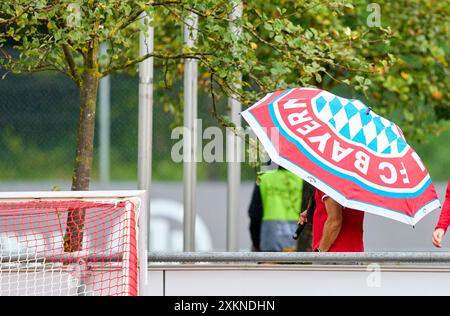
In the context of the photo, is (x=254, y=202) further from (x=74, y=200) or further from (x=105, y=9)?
(x=74, y=200)

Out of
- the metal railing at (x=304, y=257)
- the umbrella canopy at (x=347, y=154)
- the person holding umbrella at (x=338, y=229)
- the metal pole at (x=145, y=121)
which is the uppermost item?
the metal pole at (x=145, y=121)

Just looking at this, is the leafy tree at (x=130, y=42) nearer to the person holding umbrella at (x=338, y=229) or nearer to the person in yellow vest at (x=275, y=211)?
the person holding umbrella at (x=338, y=229)

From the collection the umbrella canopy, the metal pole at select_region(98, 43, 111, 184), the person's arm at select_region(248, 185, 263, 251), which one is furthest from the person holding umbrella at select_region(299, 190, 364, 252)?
the metal pole at select_region(98, 43, 111, 184)

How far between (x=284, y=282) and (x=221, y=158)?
4.64 metres

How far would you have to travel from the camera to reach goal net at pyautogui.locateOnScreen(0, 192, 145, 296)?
23.2ft

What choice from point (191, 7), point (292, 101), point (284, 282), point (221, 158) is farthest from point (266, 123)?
point (221, 158)

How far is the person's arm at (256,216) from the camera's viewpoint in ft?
43.4

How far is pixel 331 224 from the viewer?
26.1 feet

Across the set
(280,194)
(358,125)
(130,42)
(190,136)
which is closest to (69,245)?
(358,125)

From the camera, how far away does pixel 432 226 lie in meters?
14.8

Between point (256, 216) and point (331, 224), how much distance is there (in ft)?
17.7

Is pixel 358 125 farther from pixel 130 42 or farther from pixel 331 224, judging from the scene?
pixel 130 42

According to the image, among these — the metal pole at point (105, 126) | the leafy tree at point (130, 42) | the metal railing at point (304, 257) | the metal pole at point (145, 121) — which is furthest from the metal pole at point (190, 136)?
the metal railing at point (304, 257)

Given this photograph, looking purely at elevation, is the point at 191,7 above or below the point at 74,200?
above
